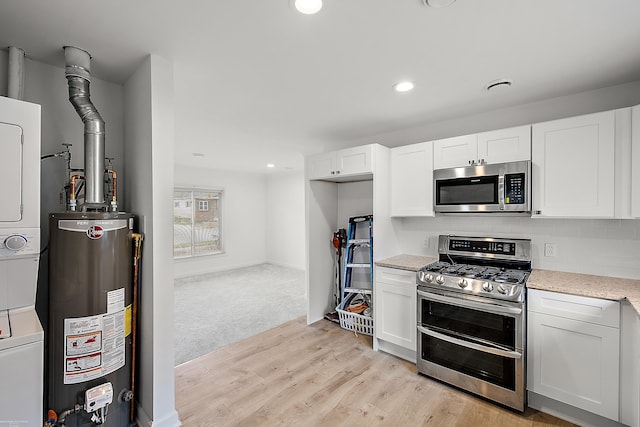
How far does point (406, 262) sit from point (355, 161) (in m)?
1.22

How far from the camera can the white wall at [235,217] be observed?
6.37 m

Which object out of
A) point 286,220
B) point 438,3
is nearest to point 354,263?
point 438,3

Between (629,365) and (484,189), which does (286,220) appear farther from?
(629,365)

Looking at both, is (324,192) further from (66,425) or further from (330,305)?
(66,425)

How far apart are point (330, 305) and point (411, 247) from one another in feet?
4.78

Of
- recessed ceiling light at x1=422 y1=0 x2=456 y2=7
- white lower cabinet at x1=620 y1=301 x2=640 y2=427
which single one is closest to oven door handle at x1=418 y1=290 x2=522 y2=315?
white lower cabinet at x1=620 y1=301 x2=640 y2=427

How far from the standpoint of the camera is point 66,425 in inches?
64.5

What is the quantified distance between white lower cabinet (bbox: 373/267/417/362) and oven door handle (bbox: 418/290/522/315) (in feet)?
0.79

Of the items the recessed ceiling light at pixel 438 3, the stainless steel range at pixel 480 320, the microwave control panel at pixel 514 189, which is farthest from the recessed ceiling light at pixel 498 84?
the stainless steel range at pixel 480 320

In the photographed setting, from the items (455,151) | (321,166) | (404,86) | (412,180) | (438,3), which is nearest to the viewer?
(438,3)

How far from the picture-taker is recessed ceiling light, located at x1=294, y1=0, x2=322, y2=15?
1378 millimetres

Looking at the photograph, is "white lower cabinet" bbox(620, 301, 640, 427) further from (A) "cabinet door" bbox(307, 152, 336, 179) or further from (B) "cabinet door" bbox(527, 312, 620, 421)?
(A) "cabinet door" bbox(307, 152, 336, 179)

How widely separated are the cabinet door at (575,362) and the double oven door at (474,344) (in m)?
0.11

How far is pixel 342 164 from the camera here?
3.32m
